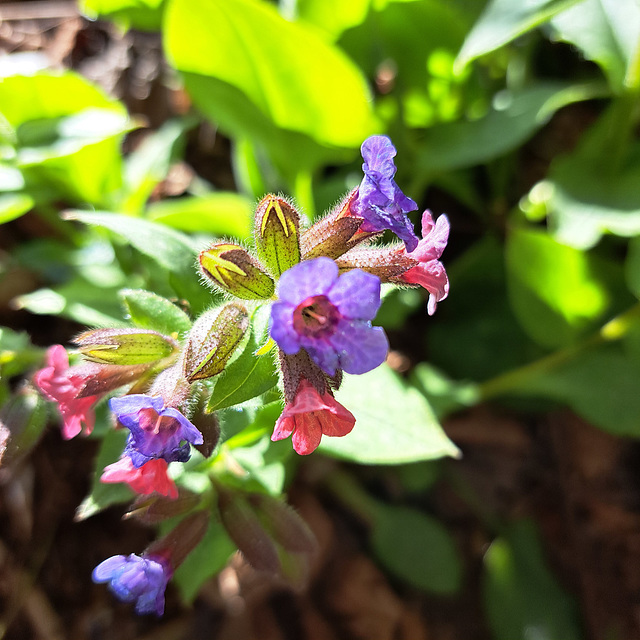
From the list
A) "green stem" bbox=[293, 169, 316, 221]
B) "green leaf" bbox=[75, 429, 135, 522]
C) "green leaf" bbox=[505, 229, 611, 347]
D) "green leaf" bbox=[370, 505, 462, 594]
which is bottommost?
"green leaf" bbox=[370, 505, 462, 594]

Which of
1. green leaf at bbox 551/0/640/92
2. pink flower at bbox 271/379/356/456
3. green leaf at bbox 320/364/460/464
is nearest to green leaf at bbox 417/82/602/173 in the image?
green leaf at bbox 551/0/640/92

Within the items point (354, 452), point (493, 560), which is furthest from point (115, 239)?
point (493, 560)

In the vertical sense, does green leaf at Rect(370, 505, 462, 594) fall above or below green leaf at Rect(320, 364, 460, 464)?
below

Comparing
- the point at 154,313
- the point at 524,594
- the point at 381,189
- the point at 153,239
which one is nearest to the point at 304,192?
the point at 153,239

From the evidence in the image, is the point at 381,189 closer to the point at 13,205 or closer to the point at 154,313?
the point at 154,313

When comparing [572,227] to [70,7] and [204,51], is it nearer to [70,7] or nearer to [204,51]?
[204,51]

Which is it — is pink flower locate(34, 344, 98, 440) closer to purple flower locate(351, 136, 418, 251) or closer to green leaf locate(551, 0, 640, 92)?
purple flower locate(351, 136, 418, 251)
